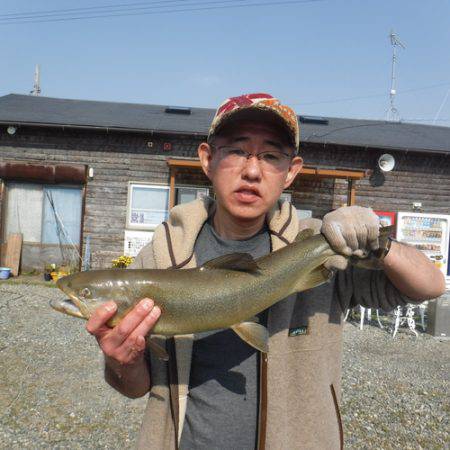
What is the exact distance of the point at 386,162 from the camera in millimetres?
14188

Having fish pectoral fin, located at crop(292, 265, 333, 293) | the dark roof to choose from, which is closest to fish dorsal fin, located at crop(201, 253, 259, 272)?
fish pectoral fin, located at crop(292, 265, 333, 293)

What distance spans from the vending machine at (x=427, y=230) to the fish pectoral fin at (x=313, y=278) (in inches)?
462

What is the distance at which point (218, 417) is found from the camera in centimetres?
214

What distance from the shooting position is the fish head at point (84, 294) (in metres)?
2.34

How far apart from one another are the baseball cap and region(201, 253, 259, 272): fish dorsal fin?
28.2 inches

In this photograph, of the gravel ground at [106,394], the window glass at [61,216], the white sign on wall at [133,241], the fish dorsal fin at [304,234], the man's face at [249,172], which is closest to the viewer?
the man's face at [249,172]

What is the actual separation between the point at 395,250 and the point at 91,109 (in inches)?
679

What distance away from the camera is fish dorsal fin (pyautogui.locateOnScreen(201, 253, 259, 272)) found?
2258 mm

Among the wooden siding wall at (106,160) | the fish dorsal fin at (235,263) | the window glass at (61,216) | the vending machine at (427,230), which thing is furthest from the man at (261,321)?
the window glass at (61,216)

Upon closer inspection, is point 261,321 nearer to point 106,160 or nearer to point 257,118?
point 257,118

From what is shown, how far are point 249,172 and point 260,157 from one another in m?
0.15

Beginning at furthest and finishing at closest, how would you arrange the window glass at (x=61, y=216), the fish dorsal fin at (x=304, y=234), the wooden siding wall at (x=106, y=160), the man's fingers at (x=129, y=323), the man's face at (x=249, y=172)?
the window glass at (x=61, y=216) < the wooden siding wall at (x=106, y=160) < the fish dorsal fin at (x=304, y=234) < the man's face at (x=249, y=172) < the man's fingers at (x=129, y=323)

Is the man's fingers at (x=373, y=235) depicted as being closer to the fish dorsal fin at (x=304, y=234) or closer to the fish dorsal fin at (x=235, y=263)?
the fish dorsal fin at (x=304, y=234)

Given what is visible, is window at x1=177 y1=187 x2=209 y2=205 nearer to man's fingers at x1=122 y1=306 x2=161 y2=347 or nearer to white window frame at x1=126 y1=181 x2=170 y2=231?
white window frame at x1=126 y1=181 x2=170 y2=231
